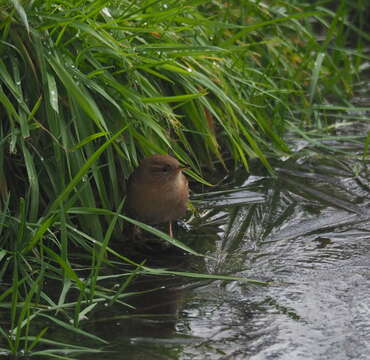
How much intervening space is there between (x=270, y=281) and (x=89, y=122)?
48.0 inches

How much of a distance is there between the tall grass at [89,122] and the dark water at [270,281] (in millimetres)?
191

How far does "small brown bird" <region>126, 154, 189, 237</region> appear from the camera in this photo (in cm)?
476

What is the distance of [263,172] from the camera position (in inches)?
228

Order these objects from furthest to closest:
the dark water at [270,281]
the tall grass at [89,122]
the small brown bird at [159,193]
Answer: the small brown bird at [159,193] < the tall grass at [89,122] < the dark water at [270,281]

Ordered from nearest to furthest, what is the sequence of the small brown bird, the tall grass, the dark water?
the dark water < the tall grass < the small brown bird

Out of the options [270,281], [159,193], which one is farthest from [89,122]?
[270,281]

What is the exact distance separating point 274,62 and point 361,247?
6.81 ft

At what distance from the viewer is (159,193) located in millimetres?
4898

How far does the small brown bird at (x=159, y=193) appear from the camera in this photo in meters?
4.76

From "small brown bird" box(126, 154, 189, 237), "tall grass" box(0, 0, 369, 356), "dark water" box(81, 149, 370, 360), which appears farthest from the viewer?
"small brown bird" box(126, 154, 189, 237)

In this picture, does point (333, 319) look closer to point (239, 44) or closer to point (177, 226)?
point (177, 226)

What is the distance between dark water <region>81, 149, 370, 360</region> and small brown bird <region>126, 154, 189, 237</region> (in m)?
0.19

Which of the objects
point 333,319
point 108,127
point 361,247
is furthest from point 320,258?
point 108,127

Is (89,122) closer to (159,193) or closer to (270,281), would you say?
(159,193)
